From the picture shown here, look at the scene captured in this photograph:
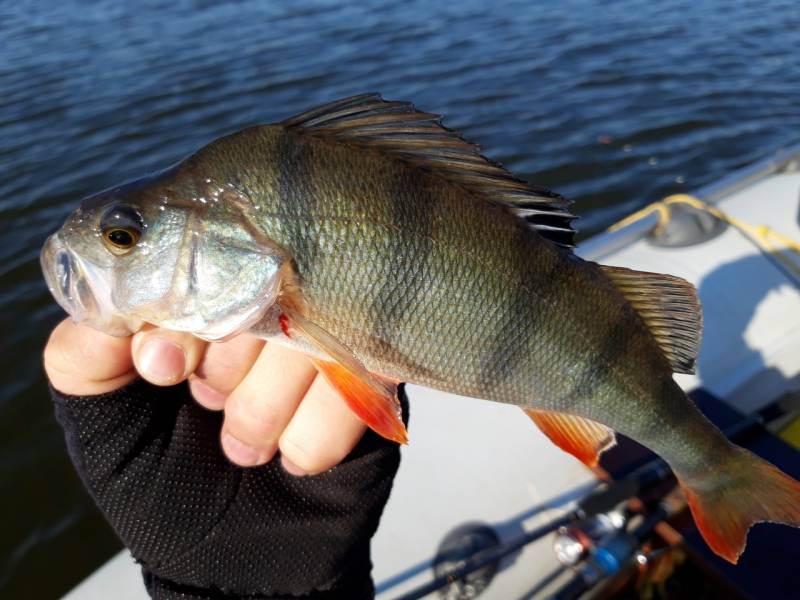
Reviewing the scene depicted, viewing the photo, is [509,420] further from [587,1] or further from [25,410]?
[587,1]

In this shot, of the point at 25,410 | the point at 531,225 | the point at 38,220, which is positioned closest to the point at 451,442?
the point at 531,225

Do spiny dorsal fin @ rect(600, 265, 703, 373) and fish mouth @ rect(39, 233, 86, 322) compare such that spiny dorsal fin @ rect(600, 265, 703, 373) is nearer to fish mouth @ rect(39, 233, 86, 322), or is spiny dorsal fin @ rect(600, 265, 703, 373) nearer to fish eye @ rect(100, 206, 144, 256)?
fish eye @ rect(100, 206, 144, 256)

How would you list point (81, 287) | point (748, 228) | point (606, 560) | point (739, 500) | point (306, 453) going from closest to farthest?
point (81, 287), point (306, 453), point (739, 500), point (606, 560), point (748, 228)

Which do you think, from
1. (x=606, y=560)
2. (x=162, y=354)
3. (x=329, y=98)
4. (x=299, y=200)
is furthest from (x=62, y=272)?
(x=329, y=98)

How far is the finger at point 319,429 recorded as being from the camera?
5.98 feet

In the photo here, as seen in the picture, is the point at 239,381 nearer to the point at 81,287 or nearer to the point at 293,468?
the point at 293,468

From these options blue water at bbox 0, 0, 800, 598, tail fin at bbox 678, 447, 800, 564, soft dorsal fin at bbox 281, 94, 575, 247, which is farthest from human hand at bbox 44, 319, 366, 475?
blue water at bbox 0, 0, 800, 598

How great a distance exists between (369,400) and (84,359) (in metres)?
0.73

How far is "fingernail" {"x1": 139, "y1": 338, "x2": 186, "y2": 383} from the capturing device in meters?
1.61

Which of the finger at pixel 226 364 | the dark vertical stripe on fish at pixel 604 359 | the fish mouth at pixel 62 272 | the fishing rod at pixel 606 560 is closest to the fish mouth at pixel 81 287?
the fish mouth at pixel 62 272

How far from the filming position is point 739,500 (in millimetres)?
1951

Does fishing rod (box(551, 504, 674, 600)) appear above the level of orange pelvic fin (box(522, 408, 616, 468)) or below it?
below

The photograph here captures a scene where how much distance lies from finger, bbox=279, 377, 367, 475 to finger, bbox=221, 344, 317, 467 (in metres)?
0.03

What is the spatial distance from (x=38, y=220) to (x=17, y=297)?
143 centimetres
